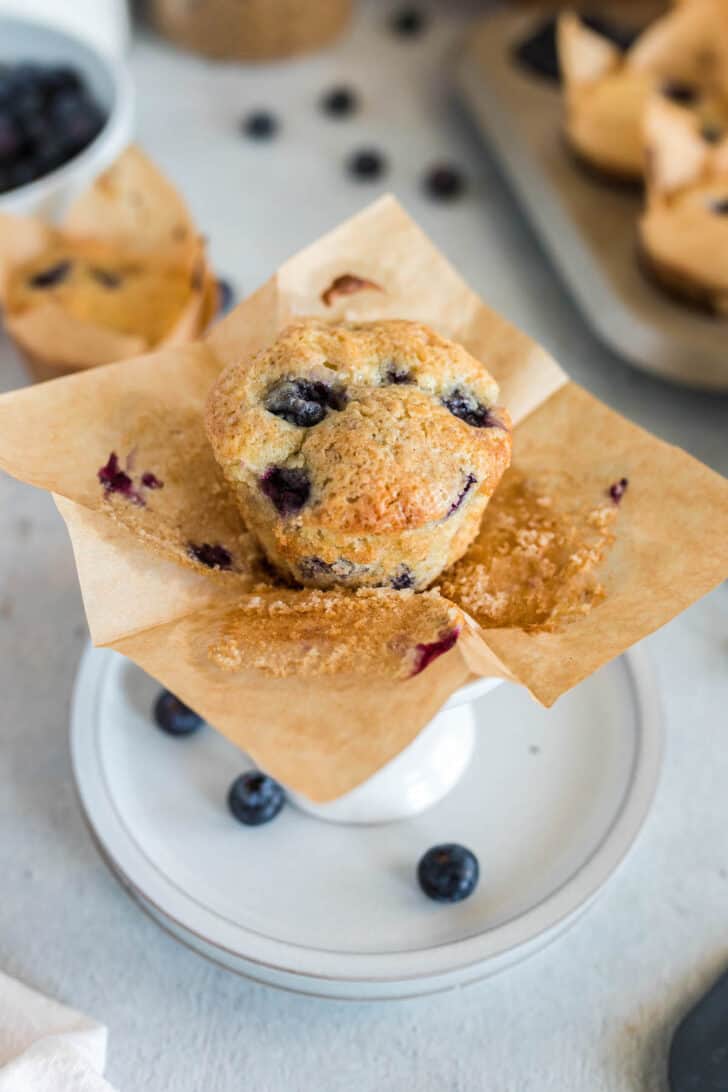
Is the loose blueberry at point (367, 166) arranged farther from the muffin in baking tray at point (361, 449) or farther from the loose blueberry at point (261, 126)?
the muffin in baking tray at point (361, 449)

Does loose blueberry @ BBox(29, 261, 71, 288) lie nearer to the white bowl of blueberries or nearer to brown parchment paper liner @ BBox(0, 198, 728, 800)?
the white bowl of blueberries

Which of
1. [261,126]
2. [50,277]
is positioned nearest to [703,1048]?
[50,277]

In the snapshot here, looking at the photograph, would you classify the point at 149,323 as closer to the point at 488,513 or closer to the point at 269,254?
the point at 269,254

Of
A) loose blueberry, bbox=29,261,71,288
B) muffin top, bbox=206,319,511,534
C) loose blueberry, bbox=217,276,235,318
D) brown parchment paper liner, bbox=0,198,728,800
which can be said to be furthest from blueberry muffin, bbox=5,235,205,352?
muffin top, bbox=206,319,511,534

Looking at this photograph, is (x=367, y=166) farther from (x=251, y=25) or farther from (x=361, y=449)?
(x=361, y=449)

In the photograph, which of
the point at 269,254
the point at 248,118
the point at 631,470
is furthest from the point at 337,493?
the point at 248,118

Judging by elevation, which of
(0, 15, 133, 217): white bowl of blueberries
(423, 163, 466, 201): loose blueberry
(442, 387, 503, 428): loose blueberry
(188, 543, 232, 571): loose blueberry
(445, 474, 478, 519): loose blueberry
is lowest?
(0, 15, 133, 217): white bowl of blueberries
